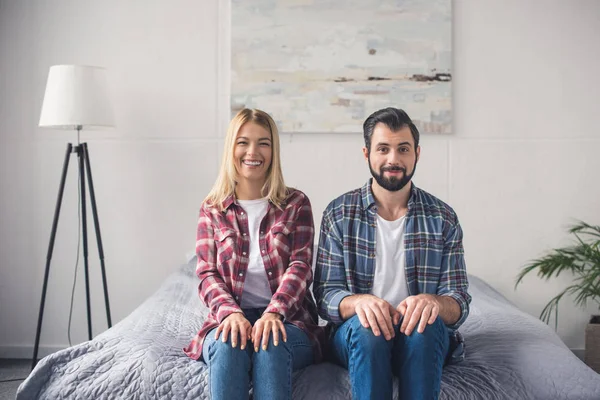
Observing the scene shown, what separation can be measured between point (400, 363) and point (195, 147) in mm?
2071

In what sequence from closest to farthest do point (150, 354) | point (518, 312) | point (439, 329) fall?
point (439, 329) < point (150, 354) < point (518, 312)

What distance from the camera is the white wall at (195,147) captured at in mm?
3250

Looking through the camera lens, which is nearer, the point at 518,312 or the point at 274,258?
the point at 274,258

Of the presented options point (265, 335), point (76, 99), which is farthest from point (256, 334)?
point (76, 99)

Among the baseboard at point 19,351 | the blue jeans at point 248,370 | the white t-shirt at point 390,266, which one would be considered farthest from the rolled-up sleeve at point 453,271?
the baseboard at point 19,351

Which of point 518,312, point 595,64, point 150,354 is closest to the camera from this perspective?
point 150,354

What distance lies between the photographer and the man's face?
181cm

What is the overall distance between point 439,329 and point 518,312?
3.01 ft

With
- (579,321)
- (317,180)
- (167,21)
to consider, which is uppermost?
(167,21)

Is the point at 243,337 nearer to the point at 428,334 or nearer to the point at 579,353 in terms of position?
the point at 428,334

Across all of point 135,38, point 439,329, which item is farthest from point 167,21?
point 439,329

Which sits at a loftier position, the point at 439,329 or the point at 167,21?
the point at 167,21

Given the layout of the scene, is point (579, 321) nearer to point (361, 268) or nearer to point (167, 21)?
point (361, 268)

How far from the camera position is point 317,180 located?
10.9 feet
